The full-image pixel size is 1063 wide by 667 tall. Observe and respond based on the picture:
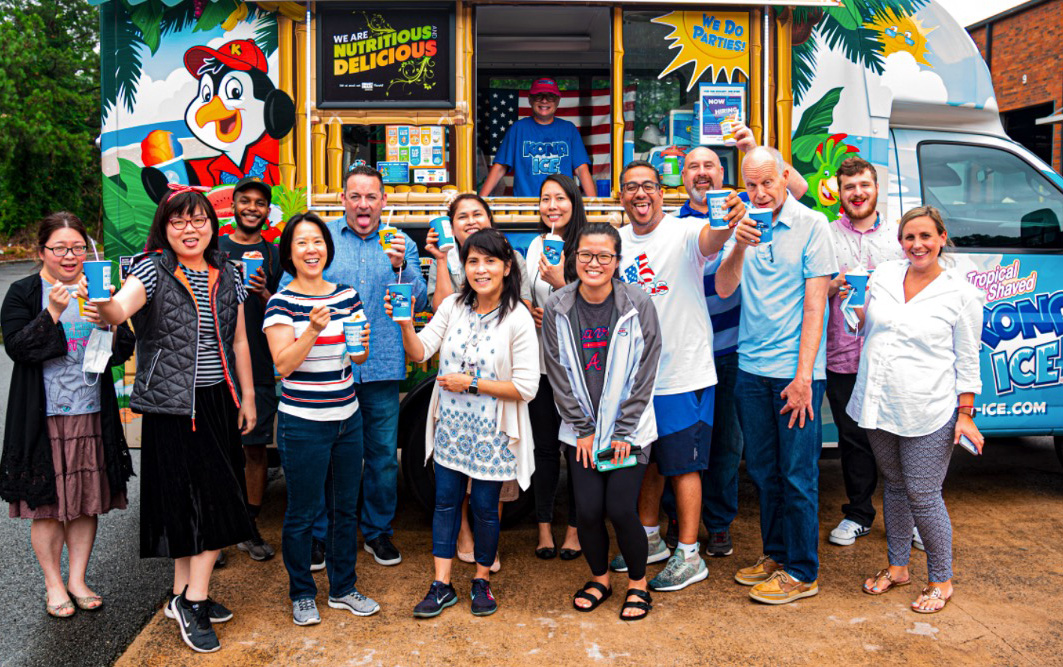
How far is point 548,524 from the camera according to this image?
4.52 m

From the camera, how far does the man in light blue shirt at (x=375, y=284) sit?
4027 millimetres

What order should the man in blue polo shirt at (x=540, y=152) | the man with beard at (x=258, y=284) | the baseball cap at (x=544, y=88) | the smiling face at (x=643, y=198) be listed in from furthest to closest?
the baseball cap at (x=544, y=88) < the man in blue polo shirt at (x=540, y=152) < the man with beard at (x=258, y=284) < the smiling face at (x=643, y=198)

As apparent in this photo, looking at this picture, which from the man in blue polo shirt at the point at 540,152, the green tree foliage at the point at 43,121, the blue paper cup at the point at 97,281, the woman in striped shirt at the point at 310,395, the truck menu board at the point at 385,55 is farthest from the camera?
the green tree foliage at the point at 43,121

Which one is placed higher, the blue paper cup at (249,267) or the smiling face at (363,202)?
the smiling face at (363,202)

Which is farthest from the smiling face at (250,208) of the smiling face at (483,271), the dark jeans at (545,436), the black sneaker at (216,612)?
the black sneaker at (216,612)

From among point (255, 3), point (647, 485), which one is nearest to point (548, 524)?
point (647, 485)

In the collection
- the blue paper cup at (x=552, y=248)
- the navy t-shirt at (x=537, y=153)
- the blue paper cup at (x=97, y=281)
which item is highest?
the navy t-shirt at (x=537, y=153)

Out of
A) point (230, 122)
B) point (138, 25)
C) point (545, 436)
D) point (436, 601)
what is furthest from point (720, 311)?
point (138, 25)

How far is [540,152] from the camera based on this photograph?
5332 millimetres

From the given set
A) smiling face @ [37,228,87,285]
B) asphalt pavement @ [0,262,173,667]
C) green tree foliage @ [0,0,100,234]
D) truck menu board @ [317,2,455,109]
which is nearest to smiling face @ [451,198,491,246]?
truck menu board @ [317,2,455,109]

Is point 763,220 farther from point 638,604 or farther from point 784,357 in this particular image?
point 638,604

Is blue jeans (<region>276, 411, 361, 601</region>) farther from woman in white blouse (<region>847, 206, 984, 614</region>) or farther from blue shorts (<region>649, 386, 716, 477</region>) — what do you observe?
woman in white blouse (<region>847, 206, 984, 614</region>)

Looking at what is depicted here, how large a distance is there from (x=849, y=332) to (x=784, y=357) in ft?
2.54

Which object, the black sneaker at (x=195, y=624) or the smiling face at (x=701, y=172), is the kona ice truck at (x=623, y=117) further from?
the black sneaker at (x=195, y=624)
